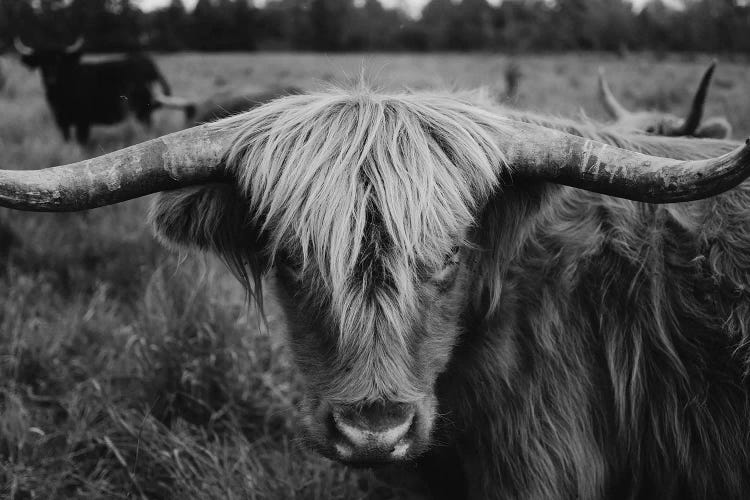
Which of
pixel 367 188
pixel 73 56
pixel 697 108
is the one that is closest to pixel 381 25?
pixel 73 56

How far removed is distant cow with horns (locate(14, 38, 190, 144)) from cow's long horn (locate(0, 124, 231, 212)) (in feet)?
25.4

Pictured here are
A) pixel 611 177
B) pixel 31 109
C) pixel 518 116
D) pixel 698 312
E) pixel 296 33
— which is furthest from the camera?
pixel 296 33

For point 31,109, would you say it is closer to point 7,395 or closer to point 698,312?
point 7,395

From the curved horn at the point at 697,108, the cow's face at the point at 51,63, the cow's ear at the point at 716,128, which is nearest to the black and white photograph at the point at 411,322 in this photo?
the curved horn at the point at 697,108

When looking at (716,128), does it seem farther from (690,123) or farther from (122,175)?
(122,175)

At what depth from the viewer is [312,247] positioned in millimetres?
1774

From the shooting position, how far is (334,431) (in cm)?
172

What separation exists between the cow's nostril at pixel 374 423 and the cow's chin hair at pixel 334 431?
0.06 metres

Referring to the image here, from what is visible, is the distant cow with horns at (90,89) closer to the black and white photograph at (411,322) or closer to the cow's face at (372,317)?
the black and white photograph at (411,322)

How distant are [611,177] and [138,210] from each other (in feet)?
15.6

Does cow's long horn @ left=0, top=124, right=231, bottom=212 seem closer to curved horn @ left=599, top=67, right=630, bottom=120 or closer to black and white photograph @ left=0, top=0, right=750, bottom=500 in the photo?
black and white photograph @ left=0, top=0, right=750, bottom=500

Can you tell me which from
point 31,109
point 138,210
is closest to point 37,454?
point 138,210

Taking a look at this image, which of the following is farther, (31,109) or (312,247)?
(31,109)

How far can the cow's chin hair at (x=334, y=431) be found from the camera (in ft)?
5.55
